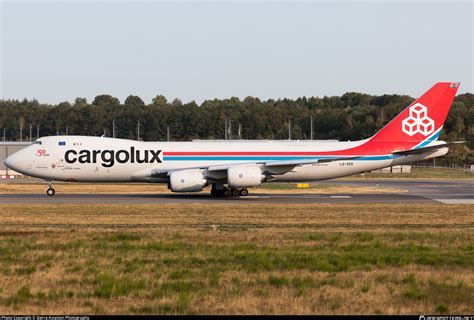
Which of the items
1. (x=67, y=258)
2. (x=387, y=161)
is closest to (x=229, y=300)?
(x=67, y=258)

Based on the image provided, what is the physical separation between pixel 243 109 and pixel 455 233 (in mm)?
122805

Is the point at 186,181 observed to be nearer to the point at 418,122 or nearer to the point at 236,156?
the point at 236,156

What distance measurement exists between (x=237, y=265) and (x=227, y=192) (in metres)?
27.9

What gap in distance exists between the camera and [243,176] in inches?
1644

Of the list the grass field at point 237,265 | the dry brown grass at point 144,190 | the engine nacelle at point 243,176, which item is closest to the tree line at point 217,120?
the dry brown grass at point 144,190

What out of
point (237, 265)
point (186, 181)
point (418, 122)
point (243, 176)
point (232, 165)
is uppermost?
point (418, 122)

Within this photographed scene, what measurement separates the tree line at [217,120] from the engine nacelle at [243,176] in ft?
262

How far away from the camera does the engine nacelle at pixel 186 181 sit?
1622 inches

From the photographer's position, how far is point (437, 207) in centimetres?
3503

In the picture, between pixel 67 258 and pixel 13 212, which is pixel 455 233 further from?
pixel 13 212

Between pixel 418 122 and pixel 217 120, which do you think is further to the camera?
pixel 217 120

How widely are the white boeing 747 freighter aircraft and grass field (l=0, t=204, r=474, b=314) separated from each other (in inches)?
586

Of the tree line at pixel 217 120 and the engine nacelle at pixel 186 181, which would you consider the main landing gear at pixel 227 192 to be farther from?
the tree line at pixel 217 120

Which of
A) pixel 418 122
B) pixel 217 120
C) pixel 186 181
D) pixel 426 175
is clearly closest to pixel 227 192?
pixel 186 181
